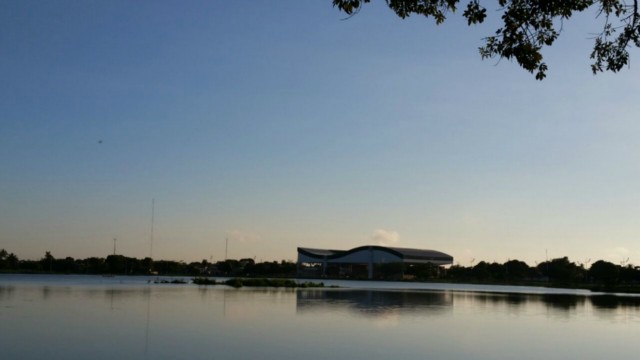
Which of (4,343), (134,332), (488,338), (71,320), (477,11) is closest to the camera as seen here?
(477,11)

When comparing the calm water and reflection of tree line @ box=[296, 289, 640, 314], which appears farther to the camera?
reflection of tree line @ box=[296, 289, 640, 314]

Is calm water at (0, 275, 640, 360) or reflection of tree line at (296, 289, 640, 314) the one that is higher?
reflection of tree line at (296, 289, 640, 314)

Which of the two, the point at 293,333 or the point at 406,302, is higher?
the point at 406,302

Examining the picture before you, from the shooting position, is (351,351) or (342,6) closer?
(342,6)

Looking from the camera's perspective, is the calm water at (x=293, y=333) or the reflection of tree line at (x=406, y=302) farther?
the reflection of tree line at (x=406, y=302)

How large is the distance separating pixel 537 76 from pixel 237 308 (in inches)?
1591

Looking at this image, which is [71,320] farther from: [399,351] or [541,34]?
[541,34]

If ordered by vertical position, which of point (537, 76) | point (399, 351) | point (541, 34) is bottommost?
point (399, 351)

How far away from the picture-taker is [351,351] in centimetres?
2780

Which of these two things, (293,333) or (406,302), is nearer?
(293,333)

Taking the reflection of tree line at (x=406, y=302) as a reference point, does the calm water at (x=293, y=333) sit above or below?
Answer: below

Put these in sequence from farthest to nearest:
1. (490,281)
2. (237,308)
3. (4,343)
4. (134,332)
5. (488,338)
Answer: (490,281) < (237,308) < (488,338) < (134,332) < (4,343)

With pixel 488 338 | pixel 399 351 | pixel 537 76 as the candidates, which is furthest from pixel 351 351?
pixel 537 76

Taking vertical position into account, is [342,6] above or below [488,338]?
above
